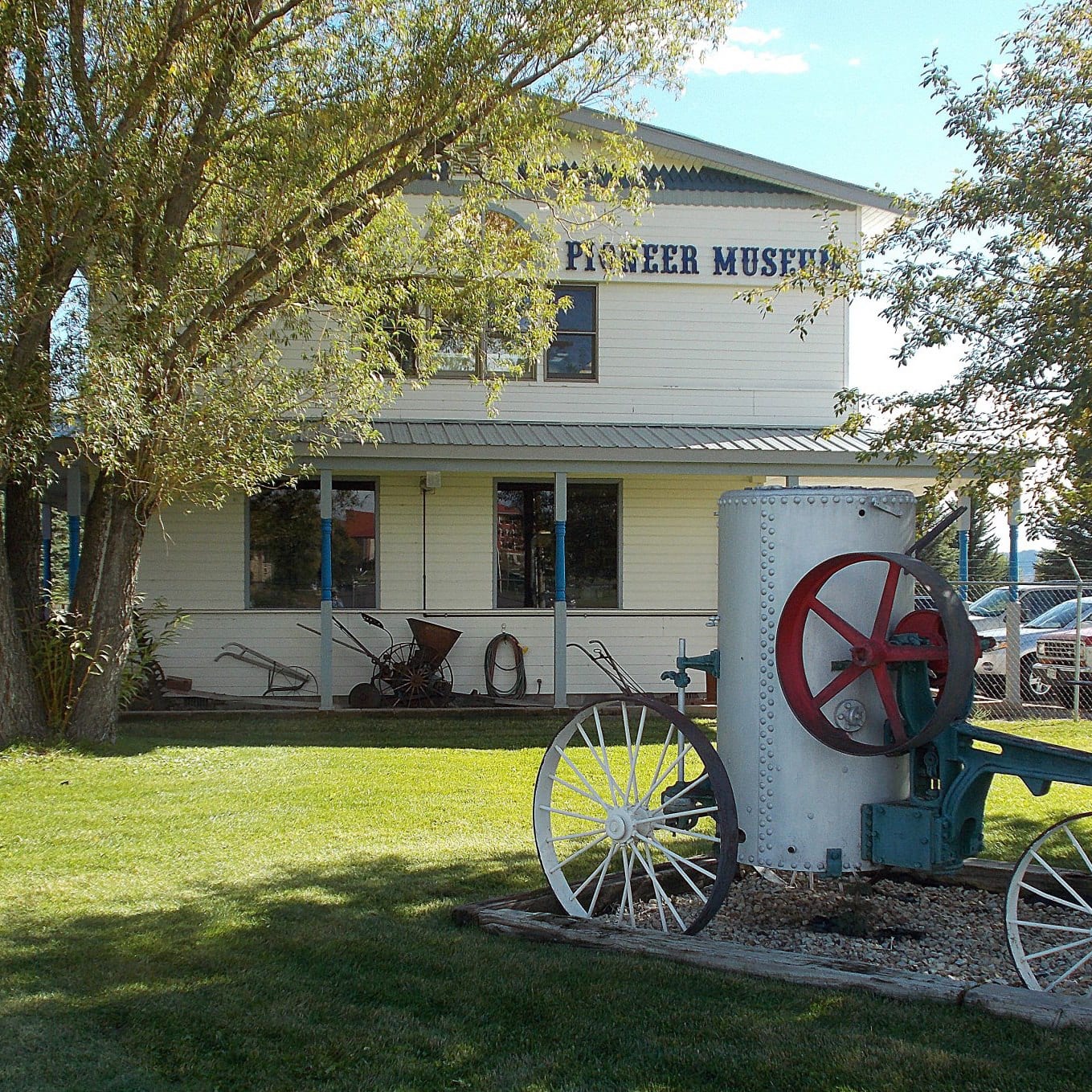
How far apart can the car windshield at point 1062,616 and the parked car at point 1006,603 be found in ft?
0.91

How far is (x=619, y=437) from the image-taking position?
51.3ft

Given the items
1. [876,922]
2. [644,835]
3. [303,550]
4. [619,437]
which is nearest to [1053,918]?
[876,922]

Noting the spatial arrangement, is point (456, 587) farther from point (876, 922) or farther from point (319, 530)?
point (876, 922)

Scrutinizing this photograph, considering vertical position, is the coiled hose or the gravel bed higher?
the coiled hose

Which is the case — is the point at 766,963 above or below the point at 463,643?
below

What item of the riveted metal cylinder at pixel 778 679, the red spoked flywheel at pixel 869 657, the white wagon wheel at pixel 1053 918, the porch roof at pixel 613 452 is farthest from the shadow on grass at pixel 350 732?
the red spoked flywheel at pixel 869 657

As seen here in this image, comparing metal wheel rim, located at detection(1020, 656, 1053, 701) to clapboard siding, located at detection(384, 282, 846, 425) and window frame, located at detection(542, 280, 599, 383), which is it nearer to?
clapboard siding, located at detection(384, 282, 846, 425)

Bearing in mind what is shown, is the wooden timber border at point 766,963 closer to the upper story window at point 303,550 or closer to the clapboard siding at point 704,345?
the upper story window at point 303,550

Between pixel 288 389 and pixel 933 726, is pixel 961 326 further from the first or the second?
pixel 288 389

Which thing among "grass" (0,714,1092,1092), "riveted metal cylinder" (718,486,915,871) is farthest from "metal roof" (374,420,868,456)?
"riveted metal cylinder" (718,486,915,871)

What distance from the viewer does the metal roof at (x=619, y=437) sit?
48.4 ft

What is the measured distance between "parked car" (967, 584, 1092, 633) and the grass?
29.8 feet

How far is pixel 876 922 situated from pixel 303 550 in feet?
38.8

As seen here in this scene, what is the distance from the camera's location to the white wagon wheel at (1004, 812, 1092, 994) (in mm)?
4609
